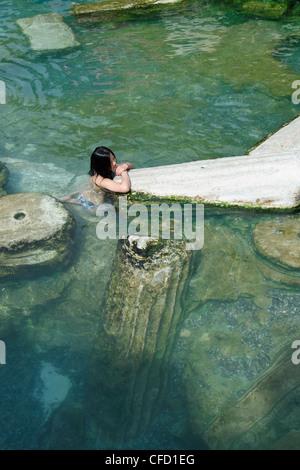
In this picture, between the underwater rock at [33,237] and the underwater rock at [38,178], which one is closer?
the underwater rock at [33,237]

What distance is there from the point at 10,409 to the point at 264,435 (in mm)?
2156

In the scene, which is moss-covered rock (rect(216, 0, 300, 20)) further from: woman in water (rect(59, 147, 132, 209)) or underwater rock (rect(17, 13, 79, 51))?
woman in water (rect(59, 147, 132, 209))

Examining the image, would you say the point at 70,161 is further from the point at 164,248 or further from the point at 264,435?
the point at 264,435

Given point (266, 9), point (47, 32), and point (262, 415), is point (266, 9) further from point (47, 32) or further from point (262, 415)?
point (262, 415)

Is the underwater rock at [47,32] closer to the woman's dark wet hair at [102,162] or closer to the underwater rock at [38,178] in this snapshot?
the underwater rock at [38,178]

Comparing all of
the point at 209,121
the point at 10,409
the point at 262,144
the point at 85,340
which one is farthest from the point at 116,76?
the point at 10,409

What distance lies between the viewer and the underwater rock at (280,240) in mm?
4055

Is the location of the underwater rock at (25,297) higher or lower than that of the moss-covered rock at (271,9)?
lower

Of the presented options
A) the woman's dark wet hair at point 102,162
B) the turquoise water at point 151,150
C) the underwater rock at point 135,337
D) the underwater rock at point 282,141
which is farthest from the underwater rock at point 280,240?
the woman's dark wet hair at point 102,162

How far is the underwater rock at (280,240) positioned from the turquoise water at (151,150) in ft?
0.35

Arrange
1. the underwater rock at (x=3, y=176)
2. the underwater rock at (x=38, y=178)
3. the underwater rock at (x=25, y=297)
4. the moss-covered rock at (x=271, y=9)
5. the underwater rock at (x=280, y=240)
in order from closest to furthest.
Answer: the underwater rock at (x=25, y=297) < the underwater rock at (x=280, y=240) < the underwater rock at (x=3, y=176) < the underwater rock at (x=38, y=178) < the moss-covered rock at (x=271, y=9)

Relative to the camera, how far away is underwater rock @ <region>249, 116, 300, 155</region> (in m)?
5.15

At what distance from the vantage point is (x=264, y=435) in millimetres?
2863

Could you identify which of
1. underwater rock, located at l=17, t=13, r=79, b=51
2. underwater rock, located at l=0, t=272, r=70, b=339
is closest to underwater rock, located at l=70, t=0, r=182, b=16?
underwater rock, located at l=17, t=13, r=79, b=51
